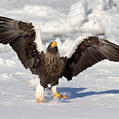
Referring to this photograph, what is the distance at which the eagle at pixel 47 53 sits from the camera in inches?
300

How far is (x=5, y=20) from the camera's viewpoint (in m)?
7.96

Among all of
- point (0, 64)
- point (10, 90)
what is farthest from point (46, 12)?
point (10, 90)

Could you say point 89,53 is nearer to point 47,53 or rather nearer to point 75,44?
point 75,44

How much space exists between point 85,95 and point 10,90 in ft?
4.45

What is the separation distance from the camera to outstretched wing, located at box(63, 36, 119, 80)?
7984 millimetres

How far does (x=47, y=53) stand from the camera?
25.0 feet

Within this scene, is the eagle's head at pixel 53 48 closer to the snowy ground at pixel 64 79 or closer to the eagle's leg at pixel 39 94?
the eagle's leg at pixel 39 94

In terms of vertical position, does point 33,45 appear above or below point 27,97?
above

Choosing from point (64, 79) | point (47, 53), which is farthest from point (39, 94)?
point (64, 79)

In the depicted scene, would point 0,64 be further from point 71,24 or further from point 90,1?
point 90,1

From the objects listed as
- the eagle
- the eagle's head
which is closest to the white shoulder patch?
the eagle

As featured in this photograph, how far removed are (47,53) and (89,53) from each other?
862mm

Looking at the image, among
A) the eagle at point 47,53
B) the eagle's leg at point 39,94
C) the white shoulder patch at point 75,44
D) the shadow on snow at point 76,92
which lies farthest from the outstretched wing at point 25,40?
the shadow on snow at point 76,92

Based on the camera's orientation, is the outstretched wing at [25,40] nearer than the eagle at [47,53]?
No
